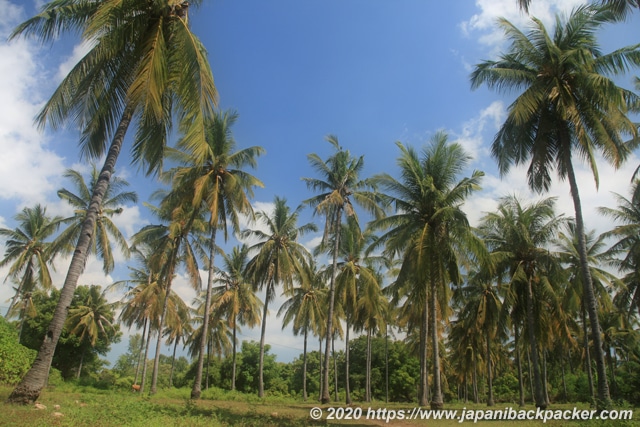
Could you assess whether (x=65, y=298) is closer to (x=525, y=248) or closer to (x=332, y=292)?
(x=332, y=292)

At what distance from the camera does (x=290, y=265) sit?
24.7 meters

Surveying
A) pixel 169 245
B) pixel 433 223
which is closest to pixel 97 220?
pixel 169 245

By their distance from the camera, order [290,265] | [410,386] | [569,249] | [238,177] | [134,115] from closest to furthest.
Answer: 1. [134,115]
2. [238,177]
3. [569,249]
4. [290,265]
5. [410,386]

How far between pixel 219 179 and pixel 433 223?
10736 millimetres

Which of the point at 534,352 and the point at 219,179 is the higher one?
the point at 219,179

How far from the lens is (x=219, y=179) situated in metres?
20.0

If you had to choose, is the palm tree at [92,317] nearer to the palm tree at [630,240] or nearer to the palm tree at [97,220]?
the palm tree at [97,220]

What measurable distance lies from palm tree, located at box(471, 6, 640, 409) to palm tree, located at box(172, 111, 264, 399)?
1161 centimetres

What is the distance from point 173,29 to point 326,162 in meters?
13.3

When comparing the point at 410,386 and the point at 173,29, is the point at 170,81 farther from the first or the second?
the point at 410,386

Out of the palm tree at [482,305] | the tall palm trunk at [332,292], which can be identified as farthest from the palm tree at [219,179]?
the palm tree at [482,305]

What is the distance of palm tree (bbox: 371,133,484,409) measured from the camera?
16.4 meters

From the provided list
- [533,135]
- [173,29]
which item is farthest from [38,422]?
[533,135]

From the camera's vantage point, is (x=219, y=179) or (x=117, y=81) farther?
(x=219, y=179)
